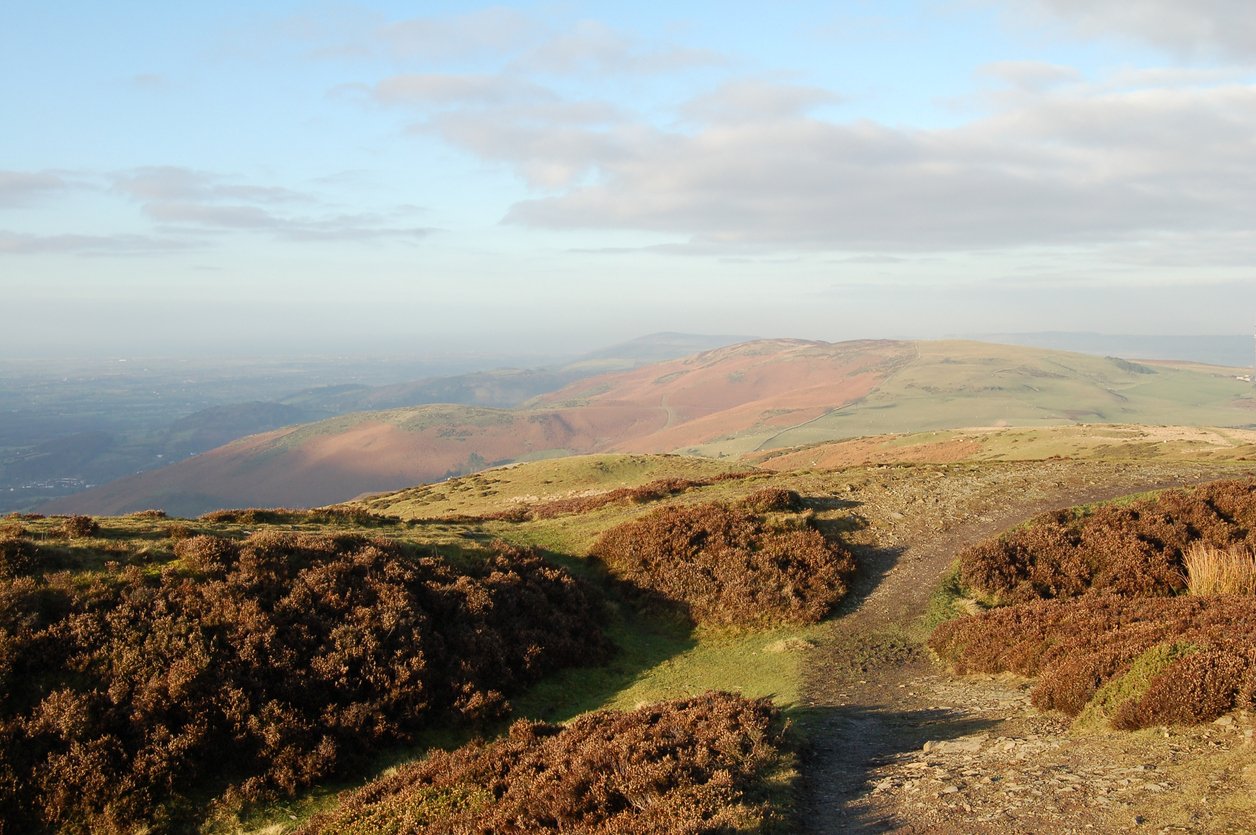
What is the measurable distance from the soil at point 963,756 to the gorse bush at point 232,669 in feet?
20.5

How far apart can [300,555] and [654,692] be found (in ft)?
27.3

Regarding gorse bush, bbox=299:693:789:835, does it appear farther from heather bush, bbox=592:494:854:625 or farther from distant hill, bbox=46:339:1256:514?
distant hill, bbox=46:339:1256:514

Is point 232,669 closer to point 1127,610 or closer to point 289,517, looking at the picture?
point 289,517

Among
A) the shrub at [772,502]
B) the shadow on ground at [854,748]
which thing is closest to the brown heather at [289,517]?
the shrub at [772,502]

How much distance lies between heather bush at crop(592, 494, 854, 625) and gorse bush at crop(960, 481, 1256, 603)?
4.01 m

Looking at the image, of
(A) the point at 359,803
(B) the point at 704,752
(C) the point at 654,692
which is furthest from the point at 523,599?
(B) the point at 704,752

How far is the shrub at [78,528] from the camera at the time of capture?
615 inches

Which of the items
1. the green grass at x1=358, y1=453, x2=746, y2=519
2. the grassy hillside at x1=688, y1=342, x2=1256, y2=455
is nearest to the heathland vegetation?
the green grass at x1=358, y1=453, x2=746, y2=519

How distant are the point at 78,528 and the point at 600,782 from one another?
1430 cm

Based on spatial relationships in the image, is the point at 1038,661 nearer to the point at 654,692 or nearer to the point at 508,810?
the point at 654,692

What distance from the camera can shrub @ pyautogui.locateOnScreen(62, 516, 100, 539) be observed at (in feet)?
51.2

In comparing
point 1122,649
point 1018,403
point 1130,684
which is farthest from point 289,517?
point 1018,403

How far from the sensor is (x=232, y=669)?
39.1 feet

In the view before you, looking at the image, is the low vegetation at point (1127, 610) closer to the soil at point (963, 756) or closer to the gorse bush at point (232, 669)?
the soil at point (963, 756)
